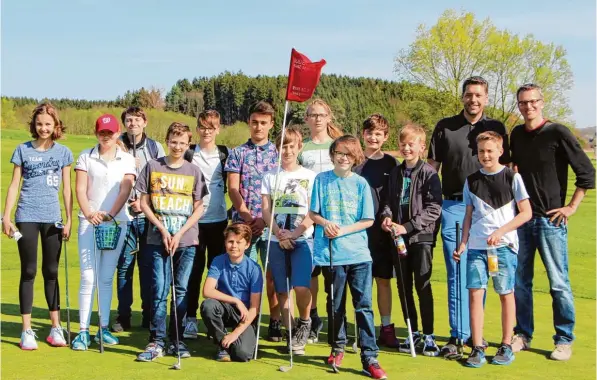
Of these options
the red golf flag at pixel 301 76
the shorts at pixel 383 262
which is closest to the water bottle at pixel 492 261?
the shorts at pixel 383 262

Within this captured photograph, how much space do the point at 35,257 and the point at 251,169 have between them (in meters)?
1.77

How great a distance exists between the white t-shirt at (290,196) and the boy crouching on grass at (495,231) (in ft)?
4.05

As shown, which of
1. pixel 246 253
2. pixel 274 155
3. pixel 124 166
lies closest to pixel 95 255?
pixel 124 166

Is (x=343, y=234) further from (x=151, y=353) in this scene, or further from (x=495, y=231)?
(x=151, y=353)

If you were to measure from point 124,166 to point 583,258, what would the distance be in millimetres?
9390

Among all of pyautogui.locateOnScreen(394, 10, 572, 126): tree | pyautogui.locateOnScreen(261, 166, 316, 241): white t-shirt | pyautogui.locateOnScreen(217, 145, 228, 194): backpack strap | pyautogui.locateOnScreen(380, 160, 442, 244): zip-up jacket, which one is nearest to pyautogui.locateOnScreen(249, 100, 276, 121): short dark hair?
pyautogui.locateOnScreen(217, 145, 228, 194): backpack strap

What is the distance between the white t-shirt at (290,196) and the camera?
534 cm

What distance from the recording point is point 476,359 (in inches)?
193

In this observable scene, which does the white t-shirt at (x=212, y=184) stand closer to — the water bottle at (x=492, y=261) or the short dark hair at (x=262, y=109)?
the short dark hair at (x=262, y=109)

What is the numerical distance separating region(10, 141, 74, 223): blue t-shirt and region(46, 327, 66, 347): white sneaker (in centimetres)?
84

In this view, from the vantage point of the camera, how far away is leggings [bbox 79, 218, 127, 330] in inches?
211

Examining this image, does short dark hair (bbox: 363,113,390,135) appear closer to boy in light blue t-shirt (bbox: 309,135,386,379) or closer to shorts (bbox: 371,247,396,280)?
boy in light blue t-shirt (bbox: 309,135,386,379)

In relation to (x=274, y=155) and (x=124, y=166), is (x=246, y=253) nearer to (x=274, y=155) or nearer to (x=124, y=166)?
(x=274, y=155)

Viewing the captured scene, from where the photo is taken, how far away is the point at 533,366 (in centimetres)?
495
